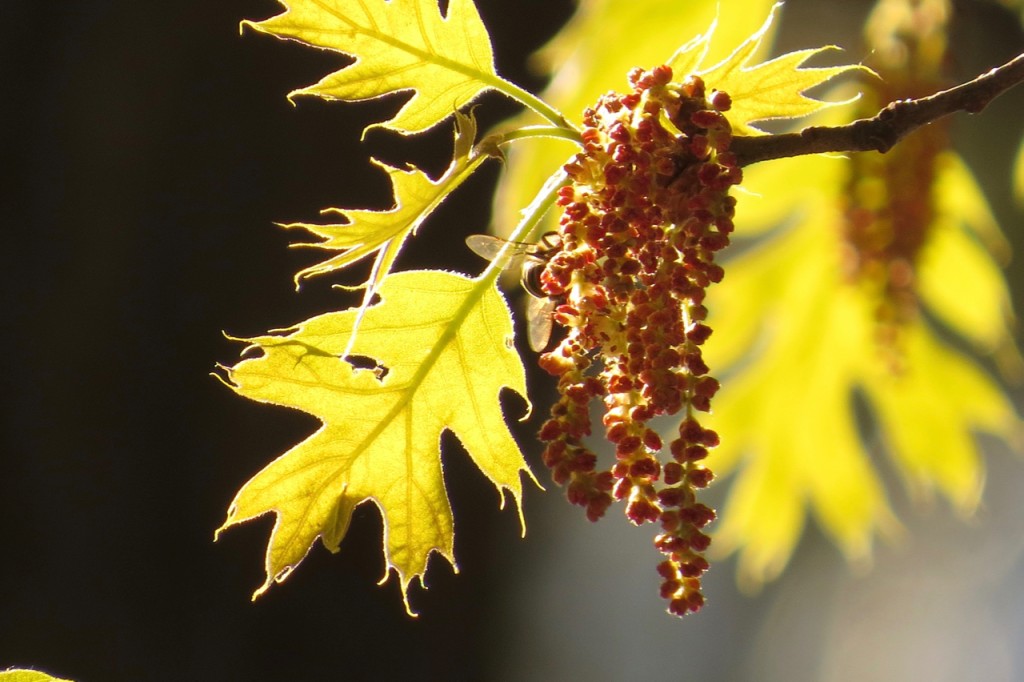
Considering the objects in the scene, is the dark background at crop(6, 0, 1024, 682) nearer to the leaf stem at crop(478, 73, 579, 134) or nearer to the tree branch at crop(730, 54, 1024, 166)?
the leaf stem at crop(478, 73, 579, 134)

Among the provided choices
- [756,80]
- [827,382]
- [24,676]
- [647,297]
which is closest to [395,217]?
[647,297]

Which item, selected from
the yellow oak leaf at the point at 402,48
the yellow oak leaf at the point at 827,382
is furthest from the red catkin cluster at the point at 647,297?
the yellow oak leaf at the point at 827,382

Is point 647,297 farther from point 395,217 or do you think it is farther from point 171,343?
point 171,343

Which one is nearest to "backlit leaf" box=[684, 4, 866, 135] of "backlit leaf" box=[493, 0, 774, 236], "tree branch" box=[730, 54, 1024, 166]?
"tree branch" box=[730, 54, 1024, 166]

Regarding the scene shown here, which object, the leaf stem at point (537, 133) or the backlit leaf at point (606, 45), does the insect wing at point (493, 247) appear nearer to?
the leaf stem at point (537, 133)

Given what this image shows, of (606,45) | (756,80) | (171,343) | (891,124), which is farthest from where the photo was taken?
(171,343)

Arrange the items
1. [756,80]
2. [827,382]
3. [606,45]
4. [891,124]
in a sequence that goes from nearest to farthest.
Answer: [891,124], [756,80], [606,45], [827,382]
